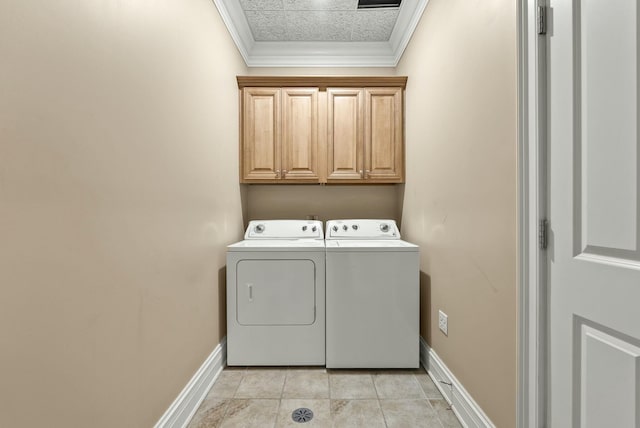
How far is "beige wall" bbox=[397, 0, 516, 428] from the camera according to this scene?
127cm

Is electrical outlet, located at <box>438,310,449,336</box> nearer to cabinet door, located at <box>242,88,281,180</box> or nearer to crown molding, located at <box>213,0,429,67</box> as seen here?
cabinet door, located at <box>242,88,281,180</box>

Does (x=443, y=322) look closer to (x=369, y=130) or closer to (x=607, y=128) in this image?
(x=607, y=128)

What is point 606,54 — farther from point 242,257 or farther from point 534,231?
point 242,257

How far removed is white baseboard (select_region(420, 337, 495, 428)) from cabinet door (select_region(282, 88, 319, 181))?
1606mm

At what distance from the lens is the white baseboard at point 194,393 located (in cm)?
150

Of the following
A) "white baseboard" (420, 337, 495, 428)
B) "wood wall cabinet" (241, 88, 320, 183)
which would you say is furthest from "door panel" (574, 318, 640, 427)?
"wood wall cabinet" (241, 88, 320, 183)

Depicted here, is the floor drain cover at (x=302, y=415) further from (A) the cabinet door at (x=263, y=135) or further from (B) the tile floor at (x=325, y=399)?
(A) the cabinet door at (x=263, y=135)

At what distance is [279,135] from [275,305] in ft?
4.65

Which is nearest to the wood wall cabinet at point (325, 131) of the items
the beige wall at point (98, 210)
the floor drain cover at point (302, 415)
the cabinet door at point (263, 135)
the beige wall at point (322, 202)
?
the cabinet door at point (263, 135)

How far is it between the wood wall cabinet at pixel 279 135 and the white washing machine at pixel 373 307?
964 mm

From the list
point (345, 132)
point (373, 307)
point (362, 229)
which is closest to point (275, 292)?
point (373, 307)

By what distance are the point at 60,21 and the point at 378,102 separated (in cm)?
232

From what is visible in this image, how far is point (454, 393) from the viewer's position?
175 centimetres

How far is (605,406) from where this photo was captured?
0.90 meters
